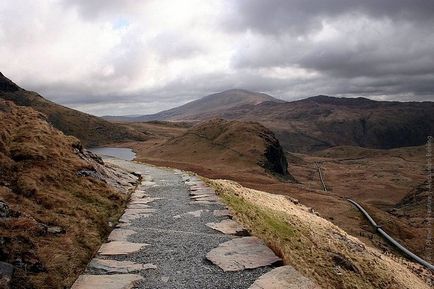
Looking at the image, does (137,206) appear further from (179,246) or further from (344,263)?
(344,263)

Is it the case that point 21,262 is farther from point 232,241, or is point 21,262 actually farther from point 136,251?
point 232,241

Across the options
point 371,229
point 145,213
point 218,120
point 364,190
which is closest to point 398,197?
point 364,190

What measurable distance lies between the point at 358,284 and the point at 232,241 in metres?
6.02

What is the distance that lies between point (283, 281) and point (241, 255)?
2319 mm

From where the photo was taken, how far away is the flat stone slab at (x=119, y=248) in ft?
44.1

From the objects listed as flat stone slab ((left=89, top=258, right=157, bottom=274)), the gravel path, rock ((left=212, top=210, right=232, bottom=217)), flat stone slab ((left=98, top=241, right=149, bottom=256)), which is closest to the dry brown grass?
rock ((left=212, top=210, right=232, bottom=217))

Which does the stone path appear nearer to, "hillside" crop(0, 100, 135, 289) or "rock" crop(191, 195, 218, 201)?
"hillside" crop(0, 100, 135, 289)

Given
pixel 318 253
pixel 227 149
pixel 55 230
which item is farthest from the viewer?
pixel 227 149

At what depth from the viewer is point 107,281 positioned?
1121 centimetres

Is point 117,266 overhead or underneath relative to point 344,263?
overhead

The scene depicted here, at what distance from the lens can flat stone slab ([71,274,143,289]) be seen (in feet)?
35.5

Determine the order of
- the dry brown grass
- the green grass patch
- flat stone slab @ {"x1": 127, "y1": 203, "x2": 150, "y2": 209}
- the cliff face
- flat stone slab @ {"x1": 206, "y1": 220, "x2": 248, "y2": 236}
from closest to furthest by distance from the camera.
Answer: flat stone slab @ {"x1": 206, "y1": 220, "x2": 248, "y2": 236}, the green grass patch, flat stone slab @ {"x1": 127, "y1": 203, "x2": 150, "y2": 209}, the dry brown grass, the cliff face

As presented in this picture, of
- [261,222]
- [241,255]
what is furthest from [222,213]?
[241,255]

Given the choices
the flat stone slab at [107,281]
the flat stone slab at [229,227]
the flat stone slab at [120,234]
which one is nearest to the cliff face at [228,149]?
the flat stone slab at [229,227]
